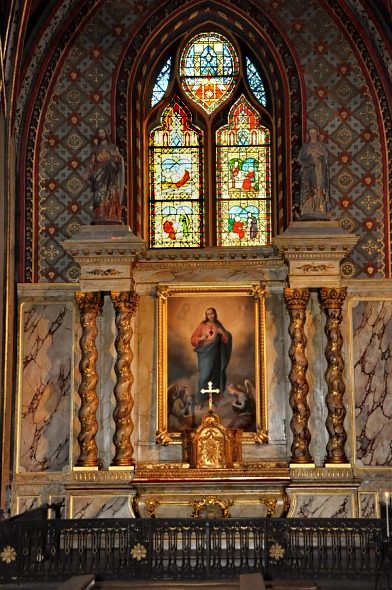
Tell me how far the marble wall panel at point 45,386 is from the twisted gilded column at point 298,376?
3858 mm

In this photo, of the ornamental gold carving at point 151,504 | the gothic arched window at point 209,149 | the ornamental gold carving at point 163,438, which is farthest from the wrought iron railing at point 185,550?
the gothic arched window at point 209,149

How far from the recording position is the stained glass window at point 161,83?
21109mm

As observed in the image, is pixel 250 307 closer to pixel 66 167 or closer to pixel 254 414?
pixel 254 414

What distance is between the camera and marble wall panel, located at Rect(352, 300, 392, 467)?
1911cm

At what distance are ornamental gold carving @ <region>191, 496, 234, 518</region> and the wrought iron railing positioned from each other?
10.7 ft

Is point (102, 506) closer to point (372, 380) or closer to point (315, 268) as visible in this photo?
point (372, 380)

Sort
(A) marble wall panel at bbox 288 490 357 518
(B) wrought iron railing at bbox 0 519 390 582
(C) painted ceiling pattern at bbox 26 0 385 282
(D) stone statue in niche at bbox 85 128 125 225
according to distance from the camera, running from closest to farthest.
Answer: (B) wrought iron railing at bbox 0 519 390 582, (A) marble wall panel at bbox 288 490 357 518, (D) stone statue in niche at bbox 85 128 125 225, (C) painted ceiling pattern at bbox 26 0 385 282

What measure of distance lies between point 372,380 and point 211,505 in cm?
350

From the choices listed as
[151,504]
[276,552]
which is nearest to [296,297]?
[151,504]

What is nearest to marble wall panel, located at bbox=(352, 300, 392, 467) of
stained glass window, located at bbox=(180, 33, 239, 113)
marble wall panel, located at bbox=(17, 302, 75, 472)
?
stained glass window, located at bbox=(180, 33, 239, 113)

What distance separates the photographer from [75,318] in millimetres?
19750

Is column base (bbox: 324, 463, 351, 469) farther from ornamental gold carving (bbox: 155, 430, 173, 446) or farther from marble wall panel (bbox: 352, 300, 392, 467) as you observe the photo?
ornamental gold carving (bbox: 155, 430, 173, 446)

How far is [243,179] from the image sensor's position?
20.9 metres

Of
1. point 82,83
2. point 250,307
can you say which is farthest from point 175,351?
point 82,83
